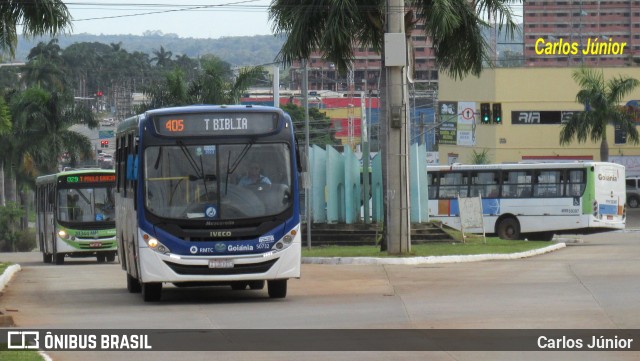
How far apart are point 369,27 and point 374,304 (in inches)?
594

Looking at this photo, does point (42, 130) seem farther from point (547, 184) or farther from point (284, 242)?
point (284, 242)

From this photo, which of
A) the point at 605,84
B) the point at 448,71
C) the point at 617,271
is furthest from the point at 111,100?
the point at 617,271

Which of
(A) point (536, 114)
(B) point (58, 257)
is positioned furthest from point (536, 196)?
(A) point (536, 114)

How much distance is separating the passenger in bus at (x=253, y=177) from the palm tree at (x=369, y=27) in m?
12.0

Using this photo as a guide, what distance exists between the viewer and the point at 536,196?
147 feet

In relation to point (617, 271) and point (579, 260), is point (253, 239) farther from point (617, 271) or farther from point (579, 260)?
point (579, 260)

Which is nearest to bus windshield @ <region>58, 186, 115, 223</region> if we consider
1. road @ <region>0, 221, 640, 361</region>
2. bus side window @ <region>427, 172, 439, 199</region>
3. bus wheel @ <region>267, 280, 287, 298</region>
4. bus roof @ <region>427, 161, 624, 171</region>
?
bus roof @ <region>427, 161, 624, 171</region>

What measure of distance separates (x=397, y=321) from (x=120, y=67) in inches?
5075

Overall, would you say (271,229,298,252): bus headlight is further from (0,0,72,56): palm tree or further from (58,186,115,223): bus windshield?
(58,186,115,223): bus windshield

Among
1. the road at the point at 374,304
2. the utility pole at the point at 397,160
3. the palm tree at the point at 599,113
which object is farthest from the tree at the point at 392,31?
the palm tree at the point at 599,113

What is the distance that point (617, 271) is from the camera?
2417 centimetres

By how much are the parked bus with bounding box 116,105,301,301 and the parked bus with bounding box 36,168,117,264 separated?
20884 mm

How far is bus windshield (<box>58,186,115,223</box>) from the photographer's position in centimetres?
3925
